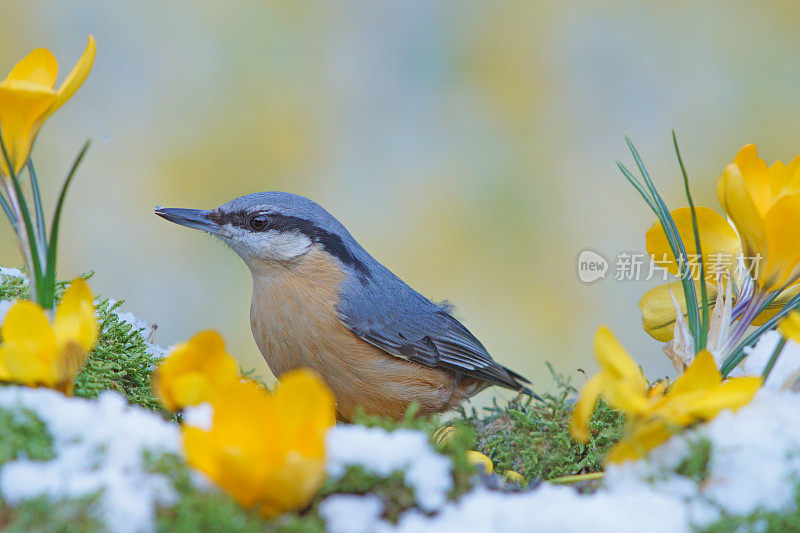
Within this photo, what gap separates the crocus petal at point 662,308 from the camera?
1324 millimetres

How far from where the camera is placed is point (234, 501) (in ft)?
2.49

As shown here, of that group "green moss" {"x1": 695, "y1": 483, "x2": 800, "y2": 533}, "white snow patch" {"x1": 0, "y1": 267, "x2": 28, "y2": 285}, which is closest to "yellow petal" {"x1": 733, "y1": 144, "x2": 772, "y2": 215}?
"green moss" {"x1": 695, "y1": 483, "x2": 800, "y2": 533}

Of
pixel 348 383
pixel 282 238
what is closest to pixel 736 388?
pixel 348 383

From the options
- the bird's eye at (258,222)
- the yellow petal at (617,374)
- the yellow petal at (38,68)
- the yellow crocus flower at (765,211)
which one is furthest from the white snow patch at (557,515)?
the bird's eye at (258,222)

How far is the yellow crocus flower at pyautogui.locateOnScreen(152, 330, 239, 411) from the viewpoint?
95cm

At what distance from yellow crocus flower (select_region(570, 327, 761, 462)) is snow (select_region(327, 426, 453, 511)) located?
0.63ft

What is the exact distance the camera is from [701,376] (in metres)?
0.94

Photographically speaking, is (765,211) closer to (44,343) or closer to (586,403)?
(586,403)

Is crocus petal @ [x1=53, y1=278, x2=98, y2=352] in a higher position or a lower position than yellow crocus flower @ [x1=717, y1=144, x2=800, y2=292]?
lower

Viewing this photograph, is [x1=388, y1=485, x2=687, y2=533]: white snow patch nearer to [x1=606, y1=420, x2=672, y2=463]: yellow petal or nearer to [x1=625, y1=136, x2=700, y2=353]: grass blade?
[x1=606, y1=420, x2=672, y2=463]: yellow petal

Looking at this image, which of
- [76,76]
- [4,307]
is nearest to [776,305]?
[76,76]

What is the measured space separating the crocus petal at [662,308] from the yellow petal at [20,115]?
3.35ft

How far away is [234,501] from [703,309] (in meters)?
0.80

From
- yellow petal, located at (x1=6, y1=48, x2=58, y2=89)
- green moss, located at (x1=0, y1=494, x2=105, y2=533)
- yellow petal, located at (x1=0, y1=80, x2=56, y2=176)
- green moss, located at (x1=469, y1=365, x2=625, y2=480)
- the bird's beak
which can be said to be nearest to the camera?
green moss, located at (x1=0, y1=494, x2=105, y2=533)
